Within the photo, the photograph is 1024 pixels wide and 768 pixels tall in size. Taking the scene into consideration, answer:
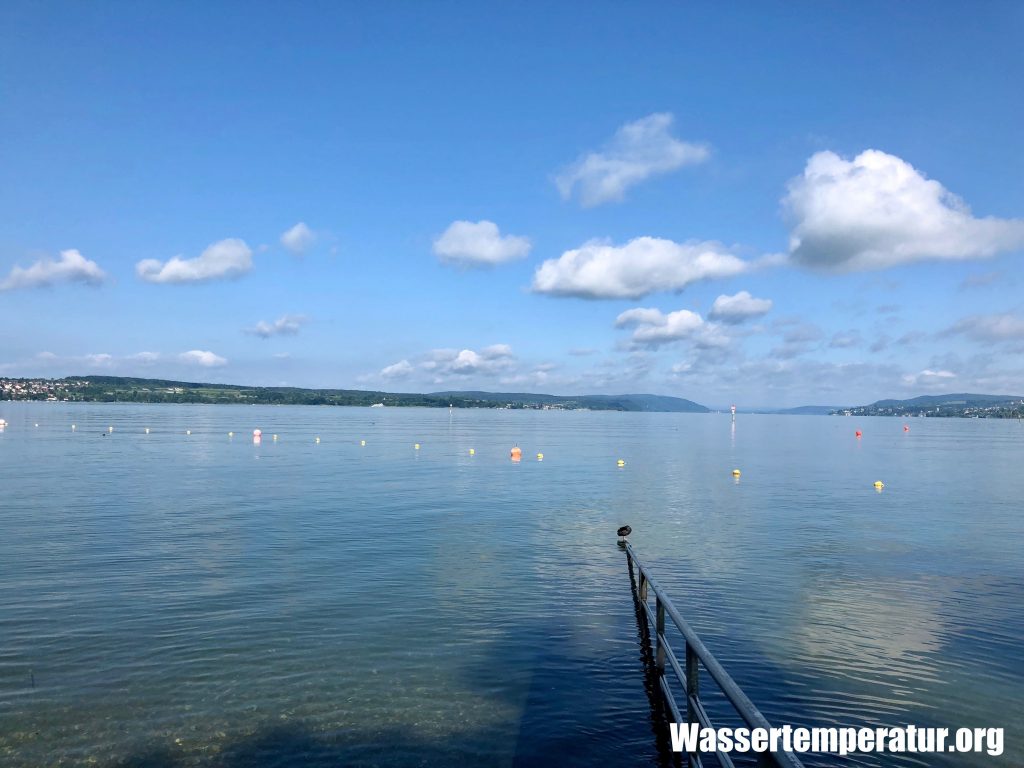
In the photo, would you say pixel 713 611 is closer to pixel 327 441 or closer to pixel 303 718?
pixel 303 718

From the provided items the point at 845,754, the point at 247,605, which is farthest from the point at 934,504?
the point at 247,605

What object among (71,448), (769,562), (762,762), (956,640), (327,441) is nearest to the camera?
(762,762)

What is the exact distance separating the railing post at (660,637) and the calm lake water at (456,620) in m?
0.66

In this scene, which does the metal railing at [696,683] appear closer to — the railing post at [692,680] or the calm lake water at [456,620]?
the railing post at [692,680]

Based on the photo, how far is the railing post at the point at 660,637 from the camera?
1316 centimetres

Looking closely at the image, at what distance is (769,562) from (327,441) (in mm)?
75022

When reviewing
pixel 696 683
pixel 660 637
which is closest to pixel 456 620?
pixel 660 637

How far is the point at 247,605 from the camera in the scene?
19.2 m

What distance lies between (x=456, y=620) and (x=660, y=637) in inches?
260

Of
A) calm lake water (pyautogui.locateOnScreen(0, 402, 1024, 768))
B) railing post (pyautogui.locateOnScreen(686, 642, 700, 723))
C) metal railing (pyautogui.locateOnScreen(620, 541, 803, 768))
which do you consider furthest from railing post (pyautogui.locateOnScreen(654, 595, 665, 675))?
railing post (pyautogui.locateOnScreen(686, 642, 700, 723))

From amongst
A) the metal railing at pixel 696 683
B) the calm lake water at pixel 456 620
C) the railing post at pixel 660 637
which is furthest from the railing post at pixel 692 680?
the railing post at pixel 660 637

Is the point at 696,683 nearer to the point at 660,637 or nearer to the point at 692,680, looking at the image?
the point at 692,680

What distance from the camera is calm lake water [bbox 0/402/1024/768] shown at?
1194 centimetres

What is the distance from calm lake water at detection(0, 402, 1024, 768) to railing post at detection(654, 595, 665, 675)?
2.17ft
